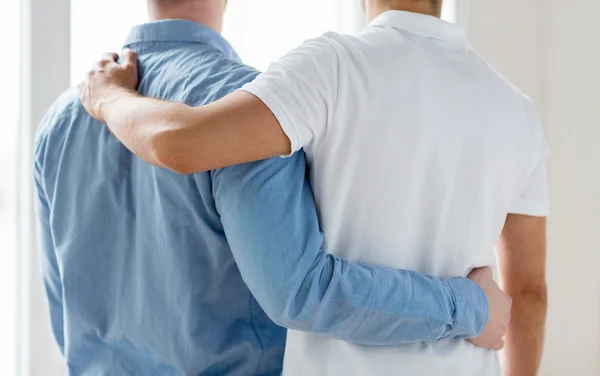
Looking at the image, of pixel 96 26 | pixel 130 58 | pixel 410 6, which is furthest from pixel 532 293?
pixel 96 26

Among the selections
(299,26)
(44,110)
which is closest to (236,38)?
(299,26)

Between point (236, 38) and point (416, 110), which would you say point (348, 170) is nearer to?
point (416, 110)

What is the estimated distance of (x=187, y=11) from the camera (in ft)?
3.60

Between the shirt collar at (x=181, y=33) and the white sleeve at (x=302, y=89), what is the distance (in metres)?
0.17

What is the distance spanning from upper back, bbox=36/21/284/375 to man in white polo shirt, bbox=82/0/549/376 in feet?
0.19

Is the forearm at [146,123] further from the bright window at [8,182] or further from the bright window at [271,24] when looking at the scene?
the bright window at [271,24]

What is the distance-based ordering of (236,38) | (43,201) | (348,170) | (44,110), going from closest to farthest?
(348,170) < (43,201) < (44,110) < (236,38)

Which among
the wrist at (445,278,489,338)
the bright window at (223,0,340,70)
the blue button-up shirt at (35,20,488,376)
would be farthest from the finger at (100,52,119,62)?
the bright window at (223,0,340,70)

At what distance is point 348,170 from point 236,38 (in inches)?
46.5

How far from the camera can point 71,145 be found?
3.64 ft

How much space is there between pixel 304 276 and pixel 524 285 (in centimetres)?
48

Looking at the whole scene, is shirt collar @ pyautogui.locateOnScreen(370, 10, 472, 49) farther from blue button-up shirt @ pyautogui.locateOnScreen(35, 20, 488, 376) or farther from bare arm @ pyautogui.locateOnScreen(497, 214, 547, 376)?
bare arm @ pyautogui.locateOnScreen(497, 214, 547, 376)

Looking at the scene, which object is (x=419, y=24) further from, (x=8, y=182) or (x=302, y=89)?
(x=8, y=182)

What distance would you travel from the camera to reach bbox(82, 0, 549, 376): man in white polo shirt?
899 mm
